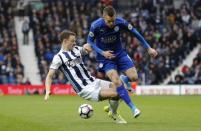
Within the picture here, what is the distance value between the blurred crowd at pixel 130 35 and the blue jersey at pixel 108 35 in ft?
59.3

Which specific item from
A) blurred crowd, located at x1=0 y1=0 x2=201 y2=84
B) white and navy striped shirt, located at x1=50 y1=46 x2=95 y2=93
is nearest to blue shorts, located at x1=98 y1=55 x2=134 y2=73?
white and navy striped shirt, located at x1=50 y1=46 x2=95 y2=93

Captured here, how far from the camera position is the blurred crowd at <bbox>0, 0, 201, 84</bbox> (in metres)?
33.9

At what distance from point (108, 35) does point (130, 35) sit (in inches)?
867

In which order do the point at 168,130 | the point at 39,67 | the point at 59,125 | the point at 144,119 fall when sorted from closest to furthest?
the point at 168,130
the point at 59,125
the point at 144,119
the point at 39,67

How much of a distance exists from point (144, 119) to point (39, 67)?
69.2ft

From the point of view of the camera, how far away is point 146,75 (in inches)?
1329

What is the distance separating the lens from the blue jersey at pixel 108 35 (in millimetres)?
13867

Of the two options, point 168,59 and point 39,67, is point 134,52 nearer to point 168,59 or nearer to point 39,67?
point 168,59

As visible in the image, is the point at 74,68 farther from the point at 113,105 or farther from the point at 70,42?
the point at 113,105

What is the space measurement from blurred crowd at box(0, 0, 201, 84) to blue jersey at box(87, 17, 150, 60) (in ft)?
59.3

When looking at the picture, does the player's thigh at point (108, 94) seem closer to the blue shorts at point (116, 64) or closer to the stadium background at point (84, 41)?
the blue shorts at point (116, 64)

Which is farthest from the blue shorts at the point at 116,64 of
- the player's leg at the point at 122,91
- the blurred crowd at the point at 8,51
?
the blurred crowd at the point at 8,51

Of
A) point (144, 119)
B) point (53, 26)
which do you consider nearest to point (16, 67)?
point (53, 26)

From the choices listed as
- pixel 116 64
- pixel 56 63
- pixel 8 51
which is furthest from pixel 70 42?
pixel 8 51
